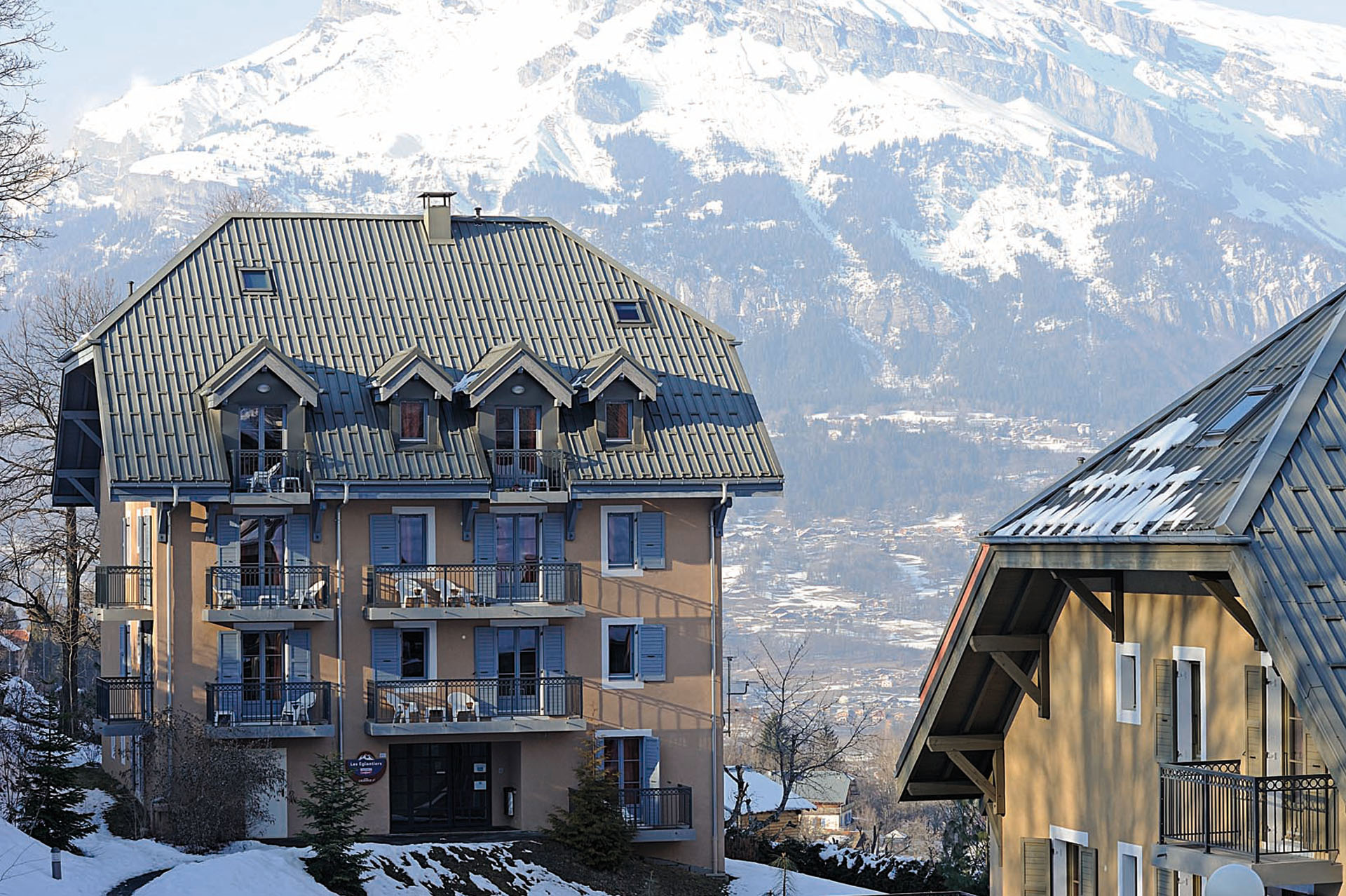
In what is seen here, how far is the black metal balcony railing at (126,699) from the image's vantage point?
2048 inches

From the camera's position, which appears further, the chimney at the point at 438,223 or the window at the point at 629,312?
the chimney at the point at 438,223

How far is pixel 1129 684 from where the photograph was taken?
19.5 metres

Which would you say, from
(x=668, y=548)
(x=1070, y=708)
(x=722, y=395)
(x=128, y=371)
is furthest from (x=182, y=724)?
(x=1070, y=708)

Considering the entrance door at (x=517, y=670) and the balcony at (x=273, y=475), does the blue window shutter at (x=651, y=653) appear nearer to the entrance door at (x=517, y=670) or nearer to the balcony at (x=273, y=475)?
the entrance door at (x=517, y=670)

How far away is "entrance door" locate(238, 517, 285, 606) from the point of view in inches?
2039

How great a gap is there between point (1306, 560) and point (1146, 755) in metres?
4.05

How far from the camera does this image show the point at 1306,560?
612 inches

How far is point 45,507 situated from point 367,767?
24746 millimetres

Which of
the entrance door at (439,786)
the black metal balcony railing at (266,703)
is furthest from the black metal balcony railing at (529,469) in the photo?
the entrance door at (439,786)

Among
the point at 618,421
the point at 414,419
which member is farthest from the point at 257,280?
the point at 618,421

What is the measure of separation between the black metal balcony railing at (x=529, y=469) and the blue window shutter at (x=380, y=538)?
2894mm

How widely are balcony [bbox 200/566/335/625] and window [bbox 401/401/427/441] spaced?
404 centimetres

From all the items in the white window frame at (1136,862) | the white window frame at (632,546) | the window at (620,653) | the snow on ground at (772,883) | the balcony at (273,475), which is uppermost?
the balcony at (273,475)

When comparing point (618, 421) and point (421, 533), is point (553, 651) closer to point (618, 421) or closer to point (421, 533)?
point (421, 533)
